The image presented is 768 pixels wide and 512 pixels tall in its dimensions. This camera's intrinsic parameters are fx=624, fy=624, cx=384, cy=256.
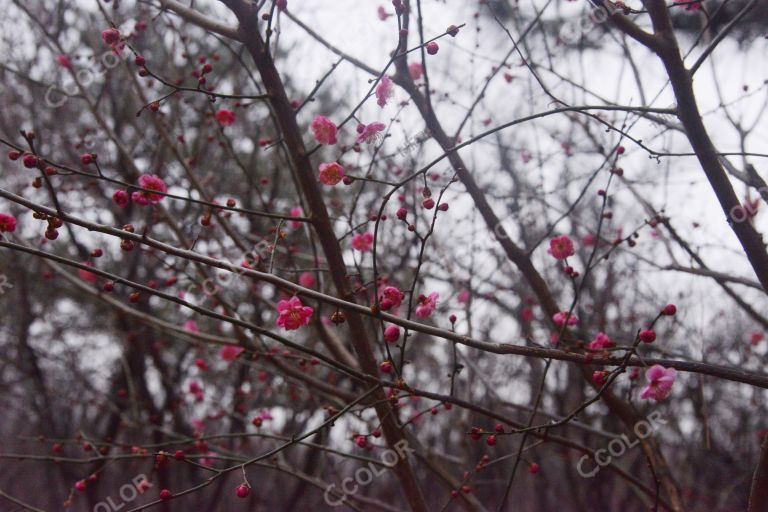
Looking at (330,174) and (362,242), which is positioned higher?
(362,242)

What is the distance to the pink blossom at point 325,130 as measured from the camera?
104 inches

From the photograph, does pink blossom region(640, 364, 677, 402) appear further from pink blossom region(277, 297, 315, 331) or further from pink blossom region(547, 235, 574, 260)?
pink blossom region(277, 297, 315, 331)

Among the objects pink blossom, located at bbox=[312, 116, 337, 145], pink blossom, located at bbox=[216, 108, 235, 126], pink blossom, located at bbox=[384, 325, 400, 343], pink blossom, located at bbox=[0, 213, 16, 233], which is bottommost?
pink blossom, located at bbox=[384, 325, 400, 343]

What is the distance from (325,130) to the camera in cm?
265

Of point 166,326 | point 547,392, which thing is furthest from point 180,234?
point 547,392

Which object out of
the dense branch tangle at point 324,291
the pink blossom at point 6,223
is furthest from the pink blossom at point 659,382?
the pink blossom at point 6,223

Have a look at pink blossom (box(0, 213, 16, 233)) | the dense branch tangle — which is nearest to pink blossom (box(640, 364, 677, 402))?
the dense branch tangle

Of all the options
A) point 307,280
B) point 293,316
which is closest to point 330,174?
point 293,316

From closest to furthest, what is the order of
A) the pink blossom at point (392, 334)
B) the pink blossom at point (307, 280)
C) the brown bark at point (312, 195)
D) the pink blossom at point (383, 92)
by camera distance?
the pink blossom at point (392, 334)
the brown bark at point (312, 195)
the pink blossom at point (383, 92)
the pink blossom at point (307, 280)

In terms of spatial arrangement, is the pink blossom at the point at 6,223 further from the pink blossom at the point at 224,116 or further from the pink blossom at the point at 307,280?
the pink blossom at the point at 307,280

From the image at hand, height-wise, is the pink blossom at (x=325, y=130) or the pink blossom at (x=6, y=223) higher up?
the pink blossom at (x=325, y=130)

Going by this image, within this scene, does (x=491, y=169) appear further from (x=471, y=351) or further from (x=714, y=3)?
(x=714, y=3)

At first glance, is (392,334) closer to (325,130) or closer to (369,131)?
(369,131)

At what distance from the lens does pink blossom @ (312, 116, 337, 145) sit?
264 centimetres
